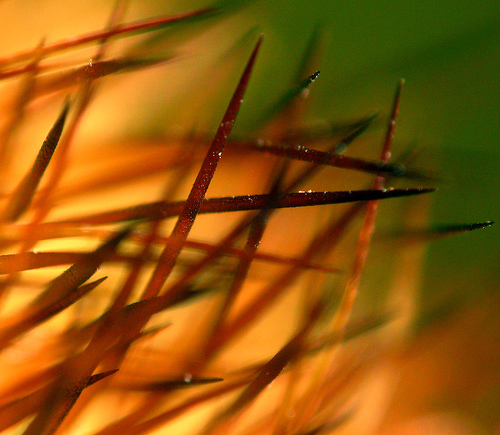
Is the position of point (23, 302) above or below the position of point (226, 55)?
below

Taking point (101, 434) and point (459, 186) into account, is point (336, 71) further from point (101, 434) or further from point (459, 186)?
point (101, 434)

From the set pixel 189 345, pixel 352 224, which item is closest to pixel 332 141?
pixel 352 224

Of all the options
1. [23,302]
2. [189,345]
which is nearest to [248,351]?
→ [189,345]

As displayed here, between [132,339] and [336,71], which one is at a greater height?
[336,71]

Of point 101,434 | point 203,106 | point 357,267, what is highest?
point 203,106

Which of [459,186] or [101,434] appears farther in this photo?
[459,186]

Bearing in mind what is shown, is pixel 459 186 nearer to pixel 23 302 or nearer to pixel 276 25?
pixel 276 25

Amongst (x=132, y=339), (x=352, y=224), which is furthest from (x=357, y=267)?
(x=132, y=339)

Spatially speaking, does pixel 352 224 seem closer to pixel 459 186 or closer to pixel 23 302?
pixel 459 186
